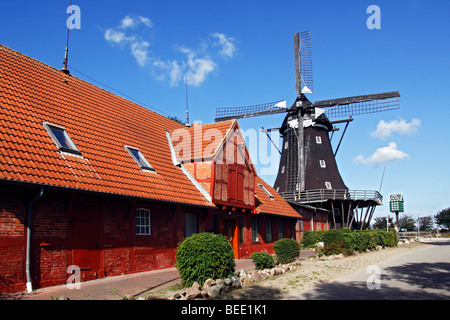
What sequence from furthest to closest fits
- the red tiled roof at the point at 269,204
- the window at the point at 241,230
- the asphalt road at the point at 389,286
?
the red tiled roof at the point at 269,204
the window at the point at 241,230
the asphalt road at the point at 389,286

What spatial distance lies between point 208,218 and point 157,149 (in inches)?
154

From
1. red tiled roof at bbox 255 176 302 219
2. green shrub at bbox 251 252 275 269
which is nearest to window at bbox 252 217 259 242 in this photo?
red tiled roof at bbox 255 176 302 219

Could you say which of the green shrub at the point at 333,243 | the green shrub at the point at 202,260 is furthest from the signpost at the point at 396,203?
the green shrub at the point at 202,260

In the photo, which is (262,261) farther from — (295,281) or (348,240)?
(348,240)

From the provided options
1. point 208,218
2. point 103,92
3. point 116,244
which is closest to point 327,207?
point 208,218

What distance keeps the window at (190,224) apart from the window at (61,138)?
5.82 m

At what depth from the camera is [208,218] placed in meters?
17.8

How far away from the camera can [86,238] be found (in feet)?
38.2

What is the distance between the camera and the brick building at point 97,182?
9.98 meters

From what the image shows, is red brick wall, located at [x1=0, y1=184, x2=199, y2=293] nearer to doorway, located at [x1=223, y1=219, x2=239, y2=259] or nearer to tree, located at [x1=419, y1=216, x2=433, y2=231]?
doorway, located at [x1=223, y1=219, x2=239, y2=259]

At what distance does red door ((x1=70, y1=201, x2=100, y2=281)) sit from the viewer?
1130cm

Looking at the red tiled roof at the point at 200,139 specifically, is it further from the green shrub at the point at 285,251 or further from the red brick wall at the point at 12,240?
the red brick wall at the point at 12,240
